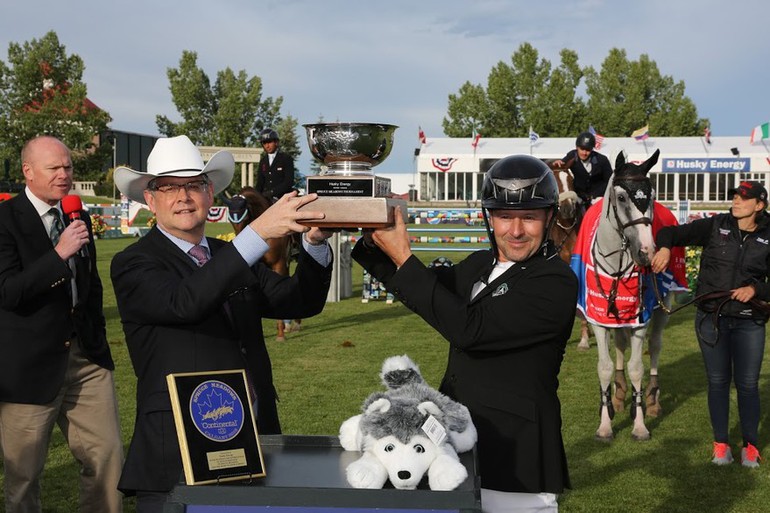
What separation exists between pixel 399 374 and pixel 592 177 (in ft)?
32.4

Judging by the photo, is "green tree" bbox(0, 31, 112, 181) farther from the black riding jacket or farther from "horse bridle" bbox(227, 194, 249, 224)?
the black riding jacket

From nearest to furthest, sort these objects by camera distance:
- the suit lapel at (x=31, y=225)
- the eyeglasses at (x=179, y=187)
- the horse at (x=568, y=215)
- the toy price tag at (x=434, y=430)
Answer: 1. the toy price tag at (x=434, y=430)
2. the eyeglasses at (x=179, y=187)
3. the suit lapel at (x=31, y=225)
4. the horse at (x=568, y=215)

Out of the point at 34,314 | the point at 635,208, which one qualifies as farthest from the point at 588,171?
the point at 34,314

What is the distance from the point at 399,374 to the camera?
2.71 metres

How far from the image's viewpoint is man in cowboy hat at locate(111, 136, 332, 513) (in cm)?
293

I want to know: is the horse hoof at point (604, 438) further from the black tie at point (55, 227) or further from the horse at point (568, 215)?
the black tie at point (55, 227)

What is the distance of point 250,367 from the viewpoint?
3.49m

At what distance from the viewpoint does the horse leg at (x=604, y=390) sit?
313 inches

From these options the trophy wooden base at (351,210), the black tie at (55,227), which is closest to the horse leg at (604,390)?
the black tie at (55,227)

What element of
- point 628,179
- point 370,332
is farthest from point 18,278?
point 370,332

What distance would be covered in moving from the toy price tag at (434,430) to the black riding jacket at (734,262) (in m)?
5.15

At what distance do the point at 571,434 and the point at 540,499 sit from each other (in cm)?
510

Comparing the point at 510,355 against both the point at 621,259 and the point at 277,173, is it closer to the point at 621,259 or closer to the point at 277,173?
the point at 621,259

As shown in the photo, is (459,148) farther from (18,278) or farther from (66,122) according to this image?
(18,278)
